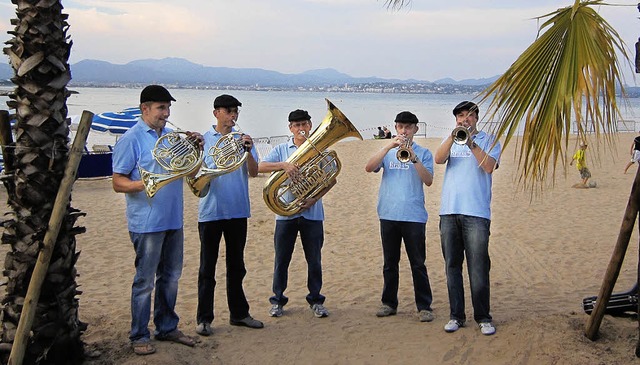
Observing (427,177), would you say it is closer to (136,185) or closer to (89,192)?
(136,185)

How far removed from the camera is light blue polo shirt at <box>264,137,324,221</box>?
247 inches

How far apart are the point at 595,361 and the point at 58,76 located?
4.72 metres

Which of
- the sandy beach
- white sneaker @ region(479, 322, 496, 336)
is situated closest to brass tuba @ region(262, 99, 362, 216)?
the sandy beach

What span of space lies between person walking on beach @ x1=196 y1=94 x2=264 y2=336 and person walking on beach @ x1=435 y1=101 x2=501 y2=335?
A: 1.90 meters

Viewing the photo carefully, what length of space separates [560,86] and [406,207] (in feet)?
7.45

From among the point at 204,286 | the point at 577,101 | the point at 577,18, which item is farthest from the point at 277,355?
the point at 577,18

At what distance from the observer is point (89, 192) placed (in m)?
16.6

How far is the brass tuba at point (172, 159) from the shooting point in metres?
4.86

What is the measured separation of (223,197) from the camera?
5.71 meters

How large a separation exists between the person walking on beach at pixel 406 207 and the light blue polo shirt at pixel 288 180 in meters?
0.62

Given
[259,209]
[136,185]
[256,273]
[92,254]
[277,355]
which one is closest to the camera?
[136,185]

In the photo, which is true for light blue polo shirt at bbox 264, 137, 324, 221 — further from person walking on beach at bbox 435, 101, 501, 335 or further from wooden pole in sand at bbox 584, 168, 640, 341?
wooden pole in sand at bbox 584, 168, 640, 341

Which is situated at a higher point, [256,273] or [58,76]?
[58,76]

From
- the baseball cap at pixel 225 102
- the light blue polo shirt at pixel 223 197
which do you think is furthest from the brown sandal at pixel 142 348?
the baseball cap at pixel 225 102
